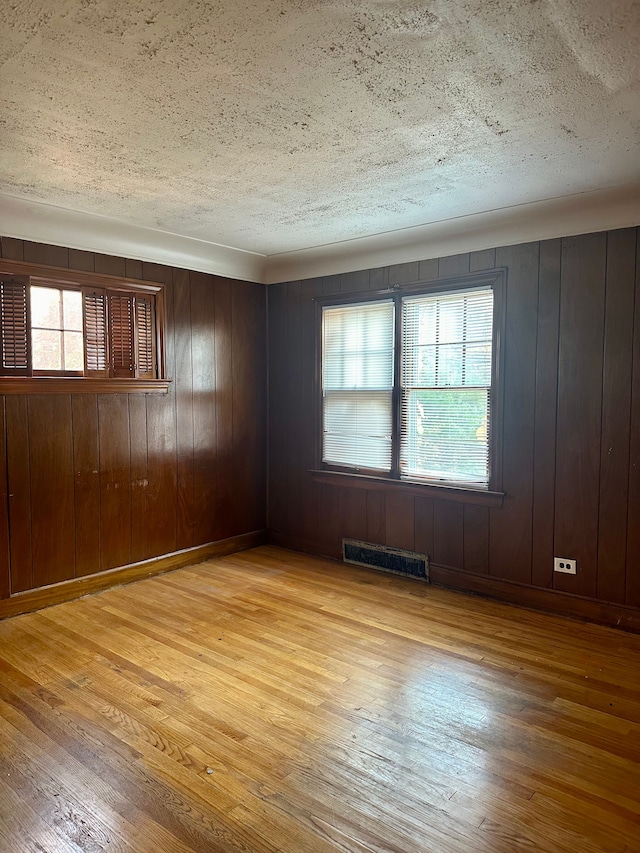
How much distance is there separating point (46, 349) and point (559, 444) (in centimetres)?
349

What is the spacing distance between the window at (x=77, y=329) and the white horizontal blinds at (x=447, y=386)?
2017mm

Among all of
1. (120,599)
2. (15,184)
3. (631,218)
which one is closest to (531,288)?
(631,218)

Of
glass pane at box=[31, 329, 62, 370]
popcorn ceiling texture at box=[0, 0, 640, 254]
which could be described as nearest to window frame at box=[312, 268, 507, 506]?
popcorn ceiling texture at box=[0, 0, 640, 254]

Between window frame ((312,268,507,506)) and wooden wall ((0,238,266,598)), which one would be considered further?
window frame ((312,268,507,506))

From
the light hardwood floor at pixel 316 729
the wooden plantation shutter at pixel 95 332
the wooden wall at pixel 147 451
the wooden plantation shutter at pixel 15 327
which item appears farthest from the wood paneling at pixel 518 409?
the wooden plantation shutter at pixel 15 327

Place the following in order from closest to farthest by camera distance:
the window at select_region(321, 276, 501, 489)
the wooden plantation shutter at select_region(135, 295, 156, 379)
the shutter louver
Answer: the window at select_region(321, 276, 501, 489) → the shutter louver → the wooden plantation shutter at select_region(135, 295, 156, 379)

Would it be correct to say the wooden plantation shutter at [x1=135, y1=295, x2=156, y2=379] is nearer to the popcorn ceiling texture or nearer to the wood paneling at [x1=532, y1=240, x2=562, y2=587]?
the popcorn ceiling texture

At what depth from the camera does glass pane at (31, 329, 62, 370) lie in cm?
374

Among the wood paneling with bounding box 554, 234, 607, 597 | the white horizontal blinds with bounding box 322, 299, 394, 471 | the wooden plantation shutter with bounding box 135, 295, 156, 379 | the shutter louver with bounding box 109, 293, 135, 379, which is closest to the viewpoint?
the wood paneling with bounding box 554, 234, 607, 597

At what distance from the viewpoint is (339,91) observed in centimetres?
211

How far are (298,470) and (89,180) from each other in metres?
2.94

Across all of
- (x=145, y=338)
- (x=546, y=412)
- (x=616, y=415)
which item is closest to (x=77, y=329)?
(x=145, y=338)

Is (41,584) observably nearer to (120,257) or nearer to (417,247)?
(120,257)

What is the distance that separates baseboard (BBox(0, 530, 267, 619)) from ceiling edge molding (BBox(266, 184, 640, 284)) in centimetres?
250
